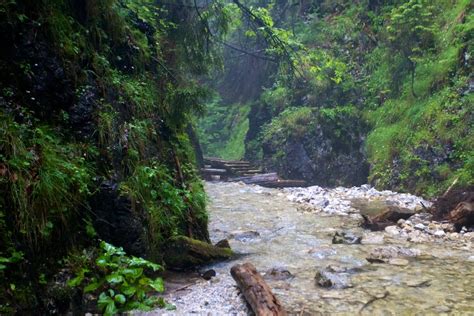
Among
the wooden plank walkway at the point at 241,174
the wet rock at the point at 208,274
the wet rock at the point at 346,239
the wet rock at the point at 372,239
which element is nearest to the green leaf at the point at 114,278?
the wet rock at the point at 208,274

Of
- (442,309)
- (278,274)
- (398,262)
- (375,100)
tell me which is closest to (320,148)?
(375,100)

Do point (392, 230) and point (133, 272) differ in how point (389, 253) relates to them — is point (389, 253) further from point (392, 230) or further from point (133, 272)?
point (133, 272)

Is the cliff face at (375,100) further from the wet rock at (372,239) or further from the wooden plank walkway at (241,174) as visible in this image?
the wet rock at (372,239)

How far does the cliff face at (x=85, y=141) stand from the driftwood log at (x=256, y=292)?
3.58ft

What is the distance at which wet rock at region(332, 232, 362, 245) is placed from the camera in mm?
7348

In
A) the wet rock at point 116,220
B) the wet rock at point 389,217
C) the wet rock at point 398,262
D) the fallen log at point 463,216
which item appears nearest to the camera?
the wet rock at point 116,220

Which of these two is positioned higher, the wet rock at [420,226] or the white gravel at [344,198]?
the wet rock at [420,226]

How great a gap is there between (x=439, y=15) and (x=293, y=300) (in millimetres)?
13317

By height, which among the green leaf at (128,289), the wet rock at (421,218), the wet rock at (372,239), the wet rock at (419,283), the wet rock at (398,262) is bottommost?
the wet rock at (372,239)

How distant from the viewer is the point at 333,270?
19.0 feet

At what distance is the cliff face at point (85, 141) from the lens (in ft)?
11.3

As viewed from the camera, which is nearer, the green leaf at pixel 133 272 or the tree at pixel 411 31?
the green leaf at pixel 133 272

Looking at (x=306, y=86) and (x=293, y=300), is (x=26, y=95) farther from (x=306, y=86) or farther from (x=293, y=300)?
(x=306, y=86)

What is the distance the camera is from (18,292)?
10.3ft
